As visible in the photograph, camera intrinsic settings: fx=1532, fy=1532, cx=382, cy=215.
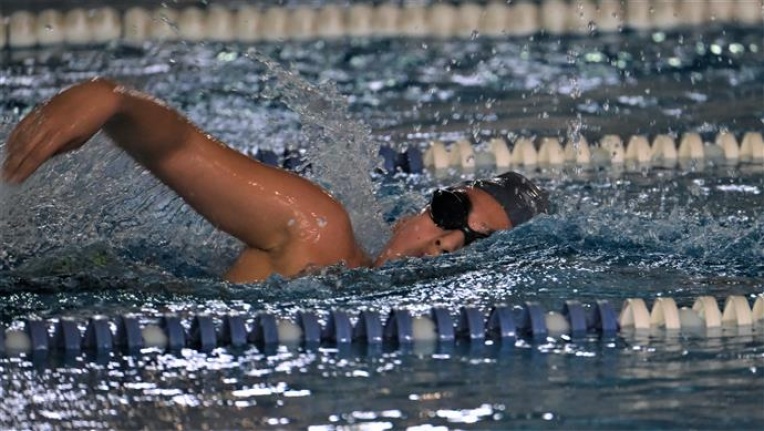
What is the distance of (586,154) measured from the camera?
5156 mm

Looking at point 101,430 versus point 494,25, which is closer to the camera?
point 101,430

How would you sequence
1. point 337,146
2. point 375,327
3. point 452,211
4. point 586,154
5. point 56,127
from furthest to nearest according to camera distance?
point 586,154, point 337,146, point 452,211, point 375,327, point 56,127

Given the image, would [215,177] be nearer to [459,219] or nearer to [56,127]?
[56,127]

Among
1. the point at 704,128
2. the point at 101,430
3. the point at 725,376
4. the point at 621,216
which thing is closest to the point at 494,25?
the point at 704,128

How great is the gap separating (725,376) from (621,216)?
125 centimetres

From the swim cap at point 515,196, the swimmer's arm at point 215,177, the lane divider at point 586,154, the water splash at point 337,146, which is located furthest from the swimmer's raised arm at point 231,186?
the lane divider at point 586,154

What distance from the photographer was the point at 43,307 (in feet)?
10.7

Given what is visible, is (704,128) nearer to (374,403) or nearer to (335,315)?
(335,315)

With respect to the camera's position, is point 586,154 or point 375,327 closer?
point 375,327

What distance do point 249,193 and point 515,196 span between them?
67cm

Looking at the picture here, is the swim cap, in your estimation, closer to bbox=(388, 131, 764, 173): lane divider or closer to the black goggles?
the black goggles

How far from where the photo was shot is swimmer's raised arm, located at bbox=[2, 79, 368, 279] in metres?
3.04

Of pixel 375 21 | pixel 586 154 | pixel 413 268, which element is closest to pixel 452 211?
pixel 413 268

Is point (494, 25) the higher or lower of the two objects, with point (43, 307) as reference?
higher
